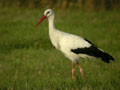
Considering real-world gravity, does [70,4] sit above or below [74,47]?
below

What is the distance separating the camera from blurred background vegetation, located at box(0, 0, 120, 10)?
49.7 ft

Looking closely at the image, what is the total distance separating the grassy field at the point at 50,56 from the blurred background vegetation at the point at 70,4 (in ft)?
4.34

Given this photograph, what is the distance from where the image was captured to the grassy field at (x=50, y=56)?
5012 millimetres

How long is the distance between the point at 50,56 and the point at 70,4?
341 inches

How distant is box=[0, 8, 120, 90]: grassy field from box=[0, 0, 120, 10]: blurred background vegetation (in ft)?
4.34

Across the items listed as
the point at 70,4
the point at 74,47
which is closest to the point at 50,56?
the point at 74,47

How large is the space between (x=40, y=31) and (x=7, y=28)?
146 cm

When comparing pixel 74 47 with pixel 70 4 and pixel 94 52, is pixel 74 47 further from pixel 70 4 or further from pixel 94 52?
pixel 70 4

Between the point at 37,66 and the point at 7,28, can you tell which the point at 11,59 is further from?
the point at 7,28

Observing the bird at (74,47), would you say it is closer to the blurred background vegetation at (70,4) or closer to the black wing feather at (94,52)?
the black wing feather at (94,52)

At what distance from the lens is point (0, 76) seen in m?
5.61

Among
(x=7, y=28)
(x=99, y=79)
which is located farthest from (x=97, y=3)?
(x=99, y=79)

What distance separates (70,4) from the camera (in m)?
15.4

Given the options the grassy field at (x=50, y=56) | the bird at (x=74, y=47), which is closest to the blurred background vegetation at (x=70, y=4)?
the grassy field at (x=50, y=56)
